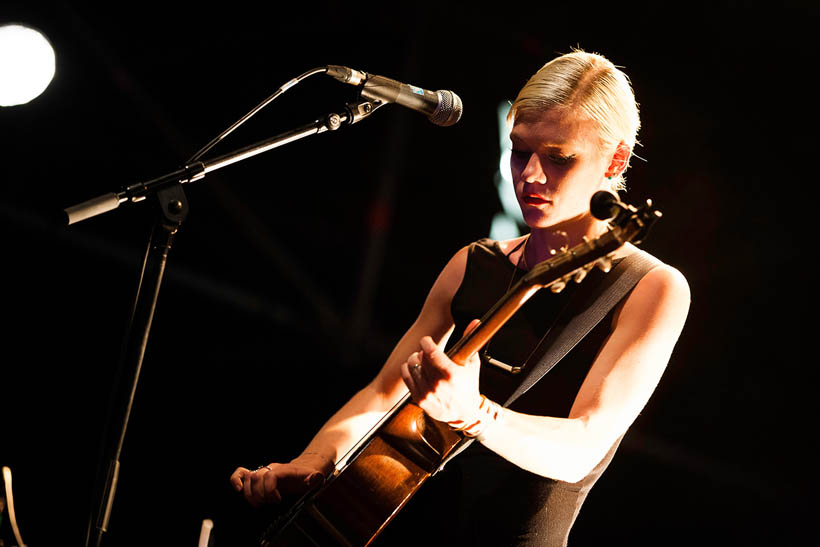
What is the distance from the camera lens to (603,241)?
159cm

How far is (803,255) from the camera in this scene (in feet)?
13.6

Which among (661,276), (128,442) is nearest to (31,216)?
(128,442)

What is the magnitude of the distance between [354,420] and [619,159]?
1.22m

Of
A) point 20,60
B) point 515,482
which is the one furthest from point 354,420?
point 20,60

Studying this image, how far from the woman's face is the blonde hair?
0.04 metres

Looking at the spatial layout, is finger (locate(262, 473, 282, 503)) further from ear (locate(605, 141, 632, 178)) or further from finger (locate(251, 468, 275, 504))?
ear (locate(605, 141, 632, 178))

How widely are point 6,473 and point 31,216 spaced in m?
3.19

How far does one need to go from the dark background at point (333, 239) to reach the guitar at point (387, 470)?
2.16 meters

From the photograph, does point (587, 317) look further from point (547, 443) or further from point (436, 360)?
point (436, 360)

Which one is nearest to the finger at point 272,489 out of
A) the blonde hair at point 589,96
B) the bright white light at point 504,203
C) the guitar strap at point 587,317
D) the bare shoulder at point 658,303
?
the guitar strap at point 587,317

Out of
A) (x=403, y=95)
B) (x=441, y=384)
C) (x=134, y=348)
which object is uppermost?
(x=403, y=95)

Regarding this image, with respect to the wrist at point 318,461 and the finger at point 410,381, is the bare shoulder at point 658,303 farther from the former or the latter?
the wrist at point 318,461

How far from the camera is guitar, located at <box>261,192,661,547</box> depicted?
5.40 feet

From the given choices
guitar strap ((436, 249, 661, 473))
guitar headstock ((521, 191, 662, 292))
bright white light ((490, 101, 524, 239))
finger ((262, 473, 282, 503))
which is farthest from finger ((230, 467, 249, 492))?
bright white light ((490, 101, 524, 239))
